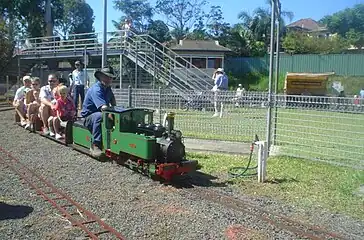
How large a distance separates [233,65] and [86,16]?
36498 millimetres

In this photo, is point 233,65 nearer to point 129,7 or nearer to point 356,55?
point 356,55

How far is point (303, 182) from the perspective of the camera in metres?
8.35

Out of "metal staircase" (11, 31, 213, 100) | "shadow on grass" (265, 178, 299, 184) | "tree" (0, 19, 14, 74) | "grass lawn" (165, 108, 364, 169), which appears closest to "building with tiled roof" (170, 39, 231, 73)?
"tree" (0, 19, 14, 74)

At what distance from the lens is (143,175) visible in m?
8.52

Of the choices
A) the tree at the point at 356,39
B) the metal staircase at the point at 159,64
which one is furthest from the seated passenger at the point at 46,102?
the tree at the point at 356,39

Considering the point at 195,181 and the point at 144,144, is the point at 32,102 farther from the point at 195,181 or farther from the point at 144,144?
the point at 195,181

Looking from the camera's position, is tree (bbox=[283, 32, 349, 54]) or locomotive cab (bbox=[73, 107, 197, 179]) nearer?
locomotive cab (bbox=[73, 107, 197, 179])

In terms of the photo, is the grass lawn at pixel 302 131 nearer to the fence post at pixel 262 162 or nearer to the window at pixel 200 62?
the fence post at pixel 262 162

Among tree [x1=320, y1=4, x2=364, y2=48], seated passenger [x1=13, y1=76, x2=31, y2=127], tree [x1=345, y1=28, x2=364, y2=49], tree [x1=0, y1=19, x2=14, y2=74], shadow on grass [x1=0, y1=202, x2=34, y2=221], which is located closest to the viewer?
shadow on grass [x1=0, y1=202, x2=34, y2=221]

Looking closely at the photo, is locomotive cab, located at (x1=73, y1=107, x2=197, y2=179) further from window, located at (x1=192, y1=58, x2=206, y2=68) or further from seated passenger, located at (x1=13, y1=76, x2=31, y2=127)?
window, located at (x1=192, y1=58, x2=206, y2=68)

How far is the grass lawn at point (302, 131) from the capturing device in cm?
1009

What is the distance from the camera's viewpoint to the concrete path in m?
11.3

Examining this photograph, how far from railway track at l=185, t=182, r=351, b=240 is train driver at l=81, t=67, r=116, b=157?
2705 mm

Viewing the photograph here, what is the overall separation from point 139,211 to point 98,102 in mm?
3611
